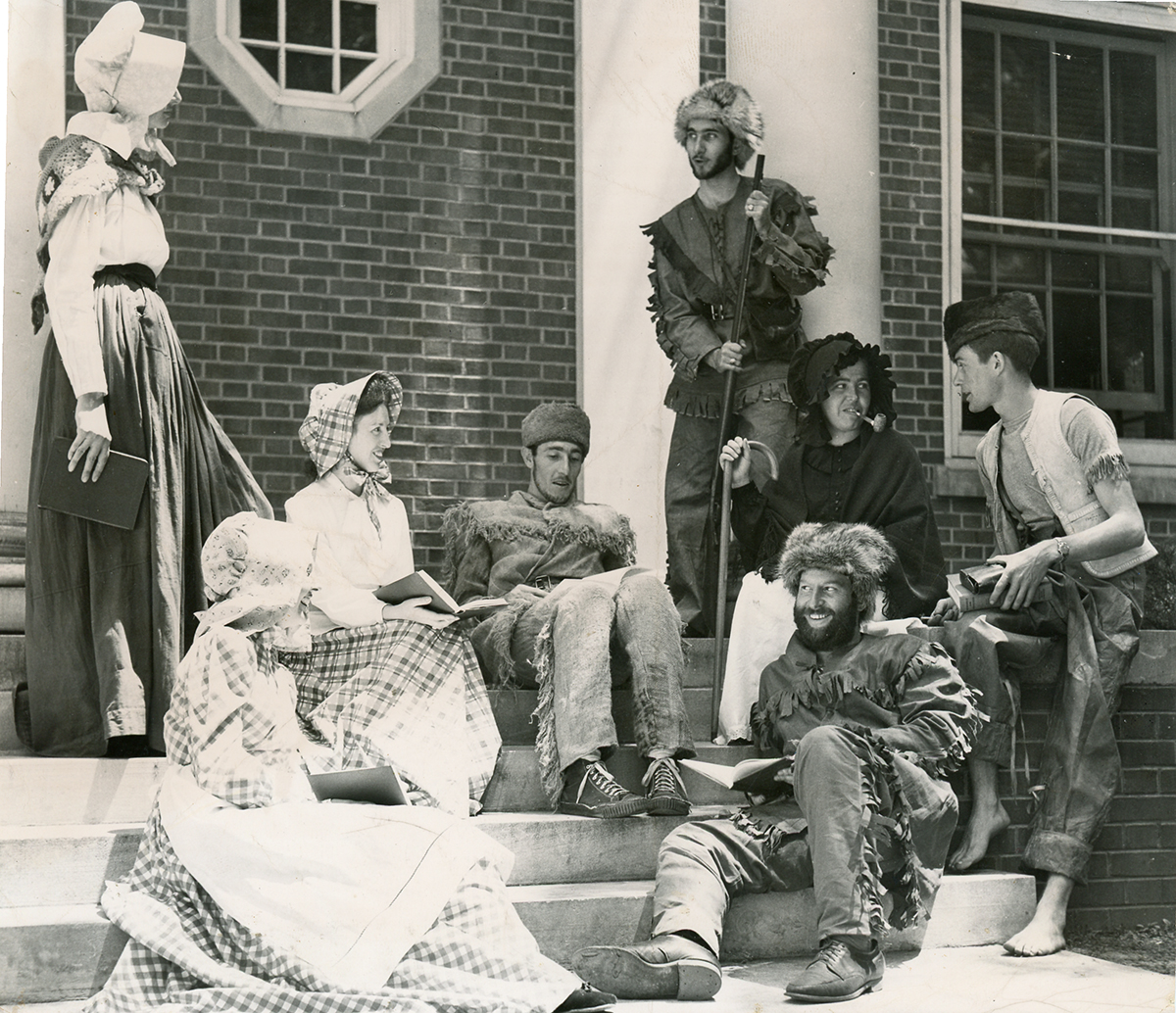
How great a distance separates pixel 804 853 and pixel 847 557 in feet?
2.77

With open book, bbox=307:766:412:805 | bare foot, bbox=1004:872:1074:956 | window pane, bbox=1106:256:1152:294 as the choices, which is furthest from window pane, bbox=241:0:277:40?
bare foot, bbox=1004:872:1074:956

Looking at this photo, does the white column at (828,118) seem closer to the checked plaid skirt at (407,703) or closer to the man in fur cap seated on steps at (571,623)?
the man in fur cap seated on steps at (571,623)

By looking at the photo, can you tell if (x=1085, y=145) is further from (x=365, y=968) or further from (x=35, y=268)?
(x=365, y=968)

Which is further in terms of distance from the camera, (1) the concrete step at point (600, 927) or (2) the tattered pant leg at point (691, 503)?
(2) the tattered pant leg at point (691, 503)

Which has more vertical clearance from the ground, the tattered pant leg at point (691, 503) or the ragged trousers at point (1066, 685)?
the tattered pant leg at point (691, 503)

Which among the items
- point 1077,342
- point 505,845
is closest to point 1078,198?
point 1077,342

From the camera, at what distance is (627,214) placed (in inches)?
217

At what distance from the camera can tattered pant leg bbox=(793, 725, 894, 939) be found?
3.46 m

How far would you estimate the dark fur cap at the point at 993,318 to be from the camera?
15.5 feet

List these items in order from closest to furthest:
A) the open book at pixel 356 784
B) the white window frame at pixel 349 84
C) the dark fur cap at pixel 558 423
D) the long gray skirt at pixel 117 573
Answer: the open book at pixel 356 784, the long gray skirt at pixel 117 573, the dark fur cap at pixel 558 423, the white window frame at pixel 349 84

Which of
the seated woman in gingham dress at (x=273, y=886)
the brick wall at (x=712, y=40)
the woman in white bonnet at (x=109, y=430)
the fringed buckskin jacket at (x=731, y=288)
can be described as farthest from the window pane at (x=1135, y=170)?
the seated woman in gingham dress at (x=273, y=886)

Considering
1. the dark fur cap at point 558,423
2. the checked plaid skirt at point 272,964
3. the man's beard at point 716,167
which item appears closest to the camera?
the checked plaid skirt at point 272,964

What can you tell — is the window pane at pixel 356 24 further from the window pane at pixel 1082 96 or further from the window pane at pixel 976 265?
the window pane at pixel 1082 96

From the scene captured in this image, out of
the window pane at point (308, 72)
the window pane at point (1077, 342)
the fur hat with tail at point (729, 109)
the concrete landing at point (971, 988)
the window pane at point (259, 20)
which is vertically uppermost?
the window pane at point (259, 20)
